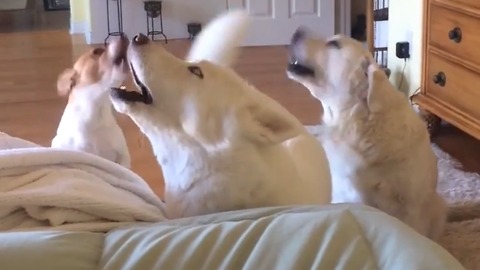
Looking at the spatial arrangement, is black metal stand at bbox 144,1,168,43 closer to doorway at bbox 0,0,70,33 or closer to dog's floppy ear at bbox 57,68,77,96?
doorway at bbox 0,0,70,33

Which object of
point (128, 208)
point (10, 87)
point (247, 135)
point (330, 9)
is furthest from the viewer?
point (330, 9)

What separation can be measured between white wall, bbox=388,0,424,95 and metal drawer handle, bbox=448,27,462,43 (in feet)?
1.93

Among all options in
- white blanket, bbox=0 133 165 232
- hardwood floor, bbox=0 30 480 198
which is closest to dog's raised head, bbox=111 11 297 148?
white blanket, bbox=0 133 165 232

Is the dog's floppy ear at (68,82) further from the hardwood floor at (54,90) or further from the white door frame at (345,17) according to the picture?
the white door frame at (345,17)

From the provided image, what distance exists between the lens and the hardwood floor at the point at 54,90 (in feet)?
10.1

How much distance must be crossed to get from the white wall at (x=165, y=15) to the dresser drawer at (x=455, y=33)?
279 centimetres

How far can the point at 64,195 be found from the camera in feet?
3.91

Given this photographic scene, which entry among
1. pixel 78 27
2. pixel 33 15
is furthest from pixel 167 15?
pixel 33 15

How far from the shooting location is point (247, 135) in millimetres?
1342

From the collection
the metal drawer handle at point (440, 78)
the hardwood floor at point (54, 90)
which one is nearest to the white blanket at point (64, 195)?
the hardwood floor at point (54, 90)

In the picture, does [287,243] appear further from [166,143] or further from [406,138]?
[406,138]

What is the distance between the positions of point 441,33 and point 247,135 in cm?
178

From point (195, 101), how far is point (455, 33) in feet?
5.47

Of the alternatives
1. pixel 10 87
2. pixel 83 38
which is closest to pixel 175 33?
pixel 83 38
